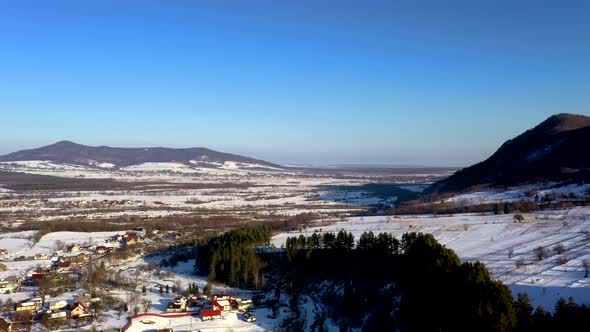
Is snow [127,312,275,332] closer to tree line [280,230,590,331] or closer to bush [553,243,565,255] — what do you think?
tree line [280,230,590,331]

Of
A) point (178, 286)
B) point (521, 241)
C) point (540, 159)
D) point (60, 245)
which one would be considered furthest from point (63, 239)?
point (540, 159)

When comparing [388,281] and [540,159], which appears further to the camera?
[540,159]

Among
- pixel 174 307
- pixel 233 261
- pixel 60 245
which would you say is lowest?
pixel 60 245

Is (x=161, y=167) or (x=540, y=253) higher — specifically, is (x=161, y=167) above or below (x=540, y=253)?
above

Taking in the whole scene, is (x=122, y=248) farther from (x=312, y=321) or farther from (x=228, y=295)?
(x=312, y=321)

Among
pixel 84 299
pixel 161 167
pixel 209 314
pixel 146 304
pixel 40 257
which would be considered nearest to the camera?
pixel 209 314

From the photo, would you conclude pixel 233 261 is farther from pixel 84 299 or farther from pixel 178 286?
pixel 84 299

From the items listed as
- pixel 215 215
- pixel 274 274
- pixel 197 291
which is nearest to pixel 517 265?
pixel 274 274

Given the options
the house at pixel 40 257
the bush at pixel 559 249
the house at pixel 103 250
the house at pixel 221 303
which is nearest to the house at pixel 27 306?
the house at pixel 221 303
